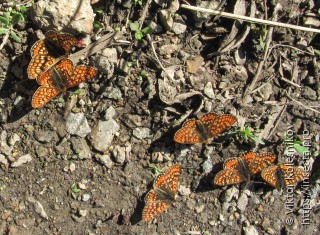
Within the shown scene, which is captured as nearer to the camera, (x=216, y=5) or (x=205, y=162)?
(x=216, y=5)

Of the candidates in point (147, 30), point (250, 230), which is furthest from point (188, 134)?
point (250, 230)

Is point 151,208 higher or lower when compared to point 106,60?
lower

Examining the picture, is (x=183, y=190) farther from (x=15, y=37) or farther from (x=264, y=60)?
(x=15, y=37)

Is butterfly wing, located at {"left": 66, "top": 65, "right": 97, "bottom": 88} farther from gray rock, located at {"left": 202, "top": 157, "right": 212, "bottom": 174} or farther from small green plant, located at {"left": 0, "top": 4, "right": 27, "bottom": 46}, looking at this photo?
gray rock, located at {"left": 202, "top": 157, "right": 212, "bottom": 174}

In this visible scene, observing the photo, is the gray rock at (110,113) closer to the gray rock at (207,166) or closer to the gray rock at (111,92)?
the gray rock at (111,92)

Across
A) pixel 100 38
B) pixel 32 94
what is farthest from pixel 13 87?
pixel 100 38

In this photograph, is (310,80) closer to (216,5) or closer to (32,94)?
(216,5)
